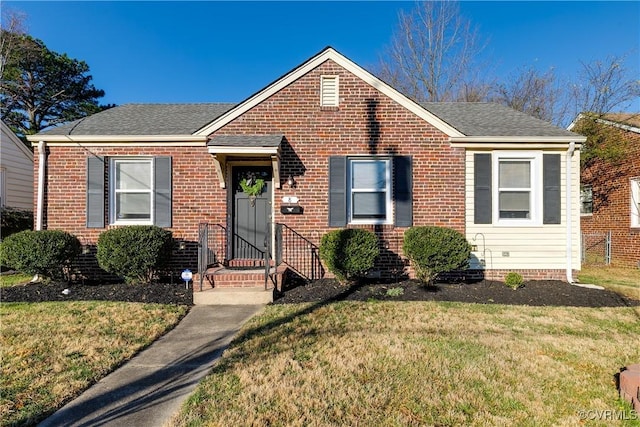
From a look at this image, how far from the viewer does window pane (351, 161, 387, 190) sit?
25.9 feet

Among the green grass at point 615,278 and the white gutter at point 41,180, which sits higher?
the white gutter at point 41,180

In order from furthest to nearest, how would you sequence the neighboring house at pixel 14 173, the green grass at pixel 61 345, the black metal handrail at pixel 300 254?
the neighboring house at pixel 14 173 < the black metal handrail at pixel 300 254 < the green grass at pixel 61 345

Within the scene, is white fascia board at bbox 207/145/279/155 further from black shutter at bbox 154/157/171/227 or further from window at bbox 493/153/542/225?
window at bbox 493/153/542/225

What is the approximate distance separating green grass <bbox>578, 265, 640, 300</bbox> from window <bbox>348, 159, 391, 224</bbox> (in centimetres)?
505

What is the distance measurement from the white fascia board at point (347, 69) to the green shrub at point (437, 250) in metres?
2.44

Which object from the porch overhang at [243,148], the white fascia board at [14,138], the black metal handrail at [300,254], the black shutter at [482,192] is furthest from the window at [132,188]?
the white fascia board at [14,138]

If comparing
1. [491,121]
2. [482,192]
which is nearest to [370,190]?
[482,192]

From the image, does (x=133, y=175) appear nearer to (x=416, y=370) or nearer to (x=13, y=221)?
(x=13, y=221)

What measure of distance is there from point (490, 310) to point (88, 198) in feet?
27.3

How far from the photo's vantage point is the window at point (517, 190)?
7.95 meters

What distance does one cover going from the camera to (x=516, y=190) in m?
7.98

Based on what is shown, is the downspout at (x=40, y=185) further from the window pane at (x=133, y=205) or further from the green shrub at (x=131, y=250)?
the green shrub at (x=131, y=250)

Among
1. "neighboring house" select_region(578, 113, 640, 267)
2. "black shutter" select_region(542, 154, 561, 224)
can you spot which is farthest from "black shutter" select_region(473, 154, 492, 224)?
"neighboring house" select_region(578, 113, 640, 267)

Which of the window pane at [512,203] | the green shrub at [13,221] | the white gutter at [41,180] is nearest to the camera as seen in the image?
the white gutter at [41,180]
